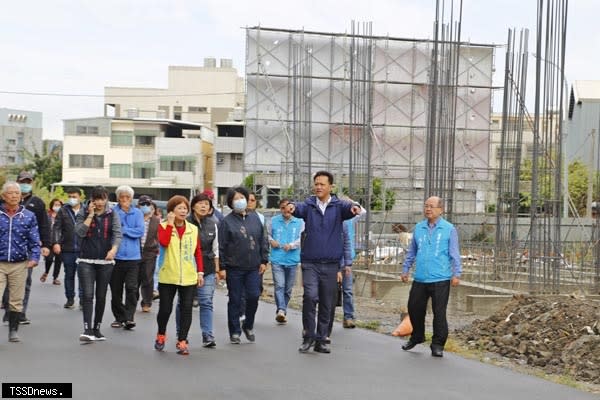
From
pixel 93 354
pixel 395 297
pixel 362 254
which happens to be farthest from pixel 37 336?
pixel 362 254

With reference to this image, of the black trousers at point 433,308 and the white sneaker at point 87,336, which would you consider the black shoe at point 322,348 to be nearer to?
the black trousers at point 433,308

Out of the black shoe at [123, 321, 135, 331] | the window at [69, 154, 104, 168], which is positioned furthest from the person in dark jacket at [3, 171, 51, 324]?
the window at [69, 154, 104, 168]

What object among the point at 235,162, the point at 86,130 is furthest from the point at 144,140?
the point at 235,162

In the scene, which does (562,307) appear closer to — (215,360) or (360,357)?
(360,357)

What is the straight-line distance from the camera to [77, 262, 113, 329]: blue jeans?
35.3 feet

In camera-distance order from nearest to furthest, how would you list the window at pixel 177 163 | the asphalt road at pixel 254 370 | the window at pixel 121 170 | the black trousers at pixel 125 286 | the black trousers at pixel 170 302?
the asphalt road at pixel 254 370 → the black trousers at pixel 170 302 → the black trousers at pixel 125 286 → the window at pixel 177 163 → the window at pixel 121 170

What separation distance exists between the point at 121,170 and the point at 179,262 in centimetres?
5965

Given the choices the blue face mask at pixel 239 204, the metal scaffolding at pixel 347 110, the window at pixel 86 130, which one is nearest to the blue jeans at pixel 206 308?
the blue face mask at pixel 239 204

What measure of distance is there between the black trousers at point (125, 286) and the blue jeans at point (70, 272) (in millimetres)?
2529

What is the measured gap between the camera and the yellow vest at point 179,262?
10188 millimetres

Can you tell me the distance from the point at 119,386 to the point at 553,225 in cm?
1101

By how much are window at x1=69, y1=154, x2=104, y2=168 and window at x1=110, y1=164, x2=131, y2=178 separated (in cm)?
98

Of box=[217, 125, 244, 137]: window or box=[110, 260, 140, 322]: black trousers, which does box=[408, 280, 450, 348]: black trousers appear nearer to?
box=[110, 260, 140, 322]: black trousers

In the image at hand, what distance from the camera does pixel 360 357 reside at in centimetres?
1024
